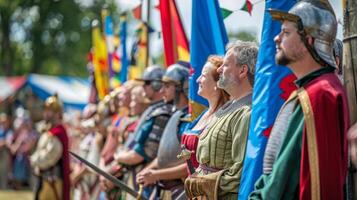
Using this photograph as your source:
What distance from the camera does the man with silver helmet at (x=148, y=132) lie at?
6883mm

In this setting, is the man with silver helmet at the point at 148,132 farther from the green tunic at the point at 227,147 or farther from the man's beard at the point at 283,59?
the man's beard at the point at 283,59

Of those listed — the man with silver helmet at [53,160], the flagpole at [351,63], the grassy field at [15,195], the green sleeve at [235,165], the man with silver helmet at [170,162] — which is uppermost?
the flagpole at [351,63]

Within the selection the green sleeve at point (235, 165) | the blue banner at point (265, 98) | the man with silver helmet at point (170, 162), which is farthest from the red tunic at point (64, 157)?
the blue banner at point (265, 98)

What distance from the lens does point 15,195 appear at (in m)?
17.8

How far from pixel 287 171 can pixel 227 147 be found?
1.11 m

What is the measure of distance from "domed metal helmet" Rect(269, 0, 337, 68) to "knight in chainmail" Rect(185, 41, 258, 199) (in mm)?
969

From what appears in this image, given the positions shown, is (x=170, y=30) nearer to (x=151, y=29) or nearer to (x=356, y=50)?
(x=151, y=29)

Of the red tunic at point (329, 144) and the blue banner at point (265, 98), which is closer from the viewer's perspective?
the red tunic at point (329, 144)

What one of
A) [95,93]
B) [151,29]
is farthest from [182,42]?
[95,93]

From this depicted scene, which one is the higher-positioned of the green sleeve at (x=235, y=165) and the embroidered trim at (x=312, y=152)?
the embroidered trim at (x=312, y=152)

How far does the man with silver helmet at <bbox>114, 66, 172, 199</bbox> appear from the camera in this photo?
6.88 m

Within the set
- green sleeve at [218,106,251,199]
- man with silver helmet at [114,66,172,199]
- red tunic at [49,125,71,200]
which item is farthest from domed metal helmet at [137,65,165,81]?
green sleeve at [218,106,251,199]

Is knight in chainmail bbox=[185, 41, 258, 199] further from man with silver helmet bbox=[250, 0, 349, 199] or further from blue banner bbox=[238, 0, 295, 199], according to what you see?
man with silver helmet bbox=[250, 0, 349, 199]

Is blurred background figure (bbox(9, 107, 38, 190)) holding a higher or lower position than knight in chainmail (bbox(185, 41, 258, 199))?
lower
